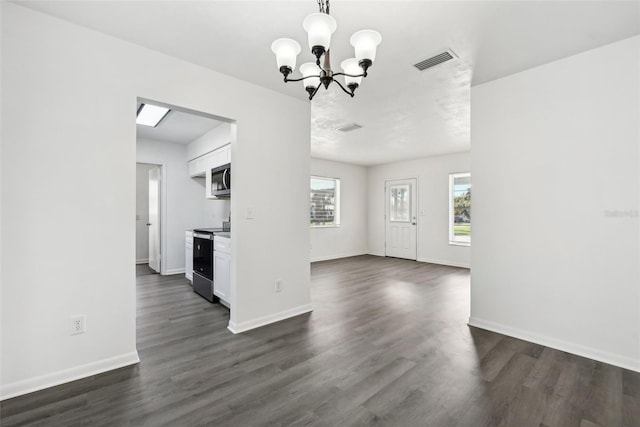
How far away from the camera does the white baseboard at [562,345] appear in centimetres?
226

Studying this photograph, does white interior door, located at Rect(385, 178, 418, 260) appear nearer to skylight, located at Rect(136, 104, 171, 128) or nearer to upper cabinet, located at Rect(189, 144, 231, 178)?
upper cabinet, located at Rect(189, 144, 231, 178)

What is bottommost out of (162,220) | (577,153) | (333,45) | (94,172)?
(162,220)

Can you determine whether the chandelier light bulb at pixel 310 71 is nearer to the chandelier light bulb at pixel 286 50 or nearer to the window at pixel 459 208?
the chandelier light bulb at pixel 286 50

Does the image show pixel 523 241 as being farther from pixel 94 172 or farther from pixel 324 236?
pixel 324 236

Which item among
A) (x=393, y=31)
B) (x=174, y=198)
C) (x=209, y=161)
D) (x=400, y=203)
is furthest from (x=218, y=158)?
(x=400, y=203)

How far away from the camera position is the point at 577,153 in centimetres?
249

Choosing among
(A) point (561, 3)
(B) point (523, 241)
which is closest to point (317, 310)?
(B) point (523, 241)

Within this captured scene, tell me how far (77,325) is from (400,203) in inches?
269

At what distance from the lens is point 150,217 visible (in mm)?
6277

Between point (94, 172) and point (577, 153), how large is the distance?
3.94m

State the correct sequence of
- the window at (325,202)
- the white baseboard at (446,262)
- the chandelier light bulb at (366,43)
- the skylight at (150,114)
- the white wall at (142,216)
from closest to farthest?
→ the chandelier light bulb at (366,43) → the skylight at (150,114) → the white baseboard at (446,262) → the white wall at (142,216) → the window at (325,202)

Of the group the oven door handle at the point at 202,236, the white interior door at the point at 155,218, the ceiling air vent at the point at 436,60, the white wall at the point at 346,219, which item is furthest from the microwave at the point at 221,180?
the white wall at the point at 346,219

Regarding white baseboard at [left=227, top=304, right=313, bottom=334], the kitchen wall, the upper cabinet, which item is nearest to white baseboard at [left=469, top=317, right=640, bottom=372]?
white baseboard at [left=227, top=304, right=313, bottom=334]

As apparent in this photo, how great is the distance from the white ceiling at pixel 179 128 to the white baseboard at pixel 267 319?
266 centimetres
